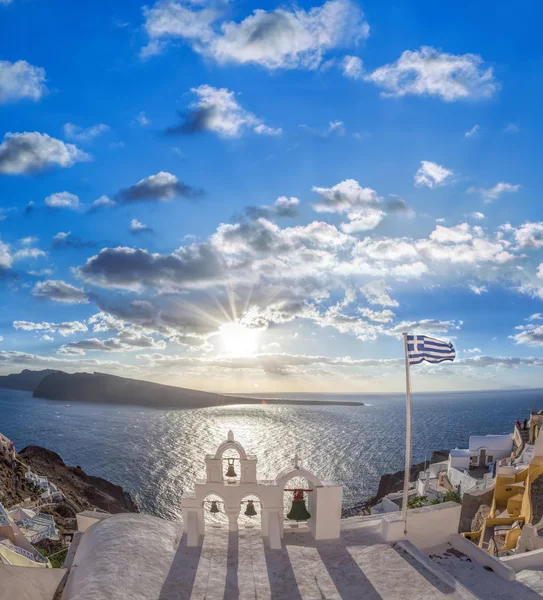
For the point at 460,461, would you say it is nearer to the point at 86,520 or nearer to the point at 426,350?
the point at 426,350

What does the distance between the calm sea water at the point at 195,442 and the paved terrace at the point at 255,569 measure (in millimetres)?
35350

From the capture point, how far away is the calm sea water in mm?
67625

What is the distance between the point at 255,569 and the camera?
30.0ft

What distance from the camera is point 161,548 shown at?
9.62m

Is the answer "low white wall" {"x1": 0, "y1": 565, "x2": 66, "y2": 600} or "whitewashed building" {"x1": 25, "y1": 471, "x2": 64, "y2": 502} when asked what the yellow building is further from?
"whitewashed building" {"x1": 25, "y1": 471, "x2": 64, "y2": 502}

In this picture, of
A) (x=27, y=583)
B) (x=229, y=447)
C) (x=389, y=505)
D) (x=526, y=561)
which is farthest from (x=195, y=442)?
(x=27, y=583)

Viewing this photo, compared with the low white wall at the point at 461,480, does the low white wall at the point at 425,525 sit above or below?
above

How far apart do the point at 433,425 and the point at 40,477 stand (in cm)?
11809

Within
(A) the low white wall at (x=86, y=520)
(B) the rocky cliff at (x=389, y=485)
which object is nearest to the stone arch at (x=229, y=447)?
(A) the low white wall at (x=86, y=520)

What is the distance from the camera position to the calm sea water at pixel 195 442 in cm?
6762

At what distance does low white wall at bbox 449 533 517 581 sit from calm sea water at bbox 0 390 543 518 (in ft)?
113

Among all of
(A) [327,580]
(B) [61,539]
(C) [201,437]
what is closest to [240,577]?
(A) [327,580]

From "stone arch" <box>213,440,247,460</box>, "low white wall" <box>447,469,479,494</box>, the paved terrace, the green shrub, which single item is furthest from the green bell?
"low white wall" <box>447,469,479,494</box>

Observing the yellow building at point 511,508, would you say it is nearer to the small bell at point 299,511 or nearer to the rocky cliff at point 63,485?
the small bell at point 299,511
